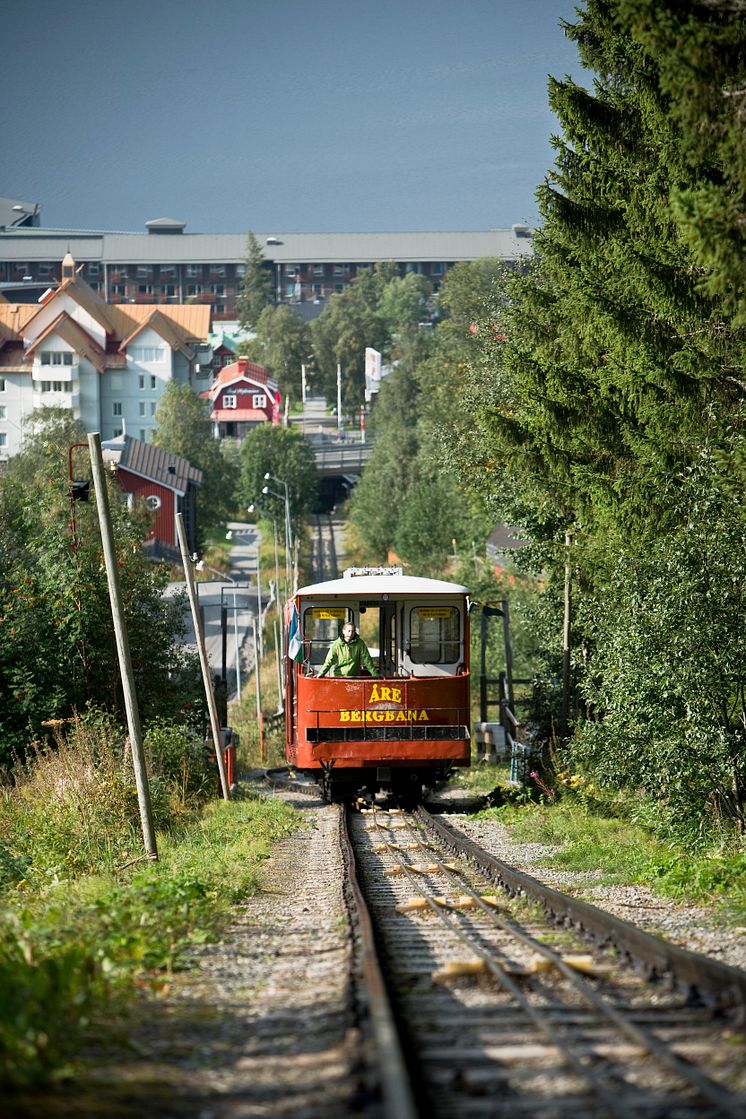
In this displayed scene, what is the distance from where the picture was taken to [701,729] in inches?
569

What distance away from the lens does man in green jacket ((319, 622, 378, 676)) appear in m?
20.1

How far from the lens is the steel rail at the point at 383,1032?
4438 millimetres

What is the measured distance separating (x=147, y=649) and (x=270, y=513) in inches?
2777

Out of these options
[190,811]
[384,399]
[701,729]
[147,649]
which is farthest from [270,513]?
[701,729]

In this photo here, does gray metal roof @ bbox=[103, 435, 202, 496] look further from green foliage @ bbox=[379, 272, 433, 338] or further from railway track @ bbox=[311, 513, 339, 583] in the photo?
green foliage @ bbox=[379, 272, 433, 338]

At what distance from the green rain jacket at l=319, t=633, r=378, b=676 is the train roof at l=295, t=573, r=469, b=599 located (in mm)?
788

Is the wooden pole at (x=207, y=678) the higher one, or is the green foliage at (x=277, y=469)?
the green foliage at (x=277, y=469)

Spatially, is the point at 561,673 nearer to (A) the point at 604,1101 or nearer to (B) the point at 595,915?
(B) the point at 595,915

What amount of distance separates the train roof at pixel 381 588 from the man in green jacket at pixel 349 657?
2.25ft

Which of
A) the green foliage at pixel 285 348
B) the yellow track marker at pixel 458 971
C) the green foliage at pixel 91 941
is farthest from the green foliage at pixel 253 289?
the yellow track marker at pixel 458 971

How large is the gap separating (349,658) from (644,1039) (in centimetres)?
1459

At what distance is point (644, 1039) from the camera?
18.5 feet

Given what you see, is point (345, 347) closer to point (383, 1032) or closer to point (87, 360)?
point (87, 360)

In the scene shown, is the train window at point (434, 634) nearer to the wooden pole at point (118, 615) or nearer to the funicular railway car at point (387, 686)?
the funicular railway car at point (387, 686)
